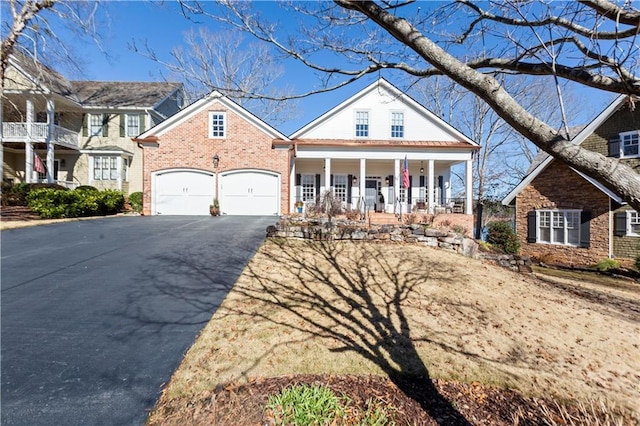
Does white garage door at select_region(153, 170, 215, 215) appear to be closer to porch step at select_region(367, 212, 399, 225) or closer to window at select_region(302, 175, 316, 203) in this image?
window at select_region(302, 175, 316, 203)

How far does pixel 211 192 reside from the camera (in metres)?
14.8

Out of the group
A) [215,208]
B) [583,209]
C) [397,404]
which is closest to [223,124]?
[215,208]

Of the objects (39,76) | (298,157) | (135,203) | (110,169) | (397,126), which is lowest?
(135,203)

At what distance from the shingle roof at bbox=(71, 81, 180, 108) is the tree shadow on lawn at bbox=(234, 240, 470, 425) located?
1879cm

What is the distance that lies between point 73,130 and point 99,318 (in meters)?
22.3

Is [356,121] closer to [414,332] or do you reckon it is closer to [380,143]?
[380,143]

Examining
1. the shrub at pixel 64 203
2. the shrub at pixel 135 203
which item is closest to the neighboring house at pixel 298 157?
the shrub at pixel 64 203

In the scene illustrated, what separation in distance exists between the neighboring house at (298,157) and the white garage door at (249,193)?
0.05 metres

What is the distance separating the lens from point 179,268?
5.71 m

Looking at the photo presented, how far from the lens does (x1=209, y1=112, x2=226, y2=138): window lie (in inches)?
591

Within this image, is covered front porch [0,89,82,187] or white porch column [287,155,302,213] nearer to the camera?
white porch column [287,155,302,213]

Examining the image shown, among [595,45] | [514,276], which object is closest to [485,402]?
[595,45]

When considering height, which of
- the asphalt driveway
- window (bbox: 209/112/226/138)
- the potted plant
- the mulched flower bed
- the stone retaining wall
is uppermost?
window (bbox: 209/112/226/138)

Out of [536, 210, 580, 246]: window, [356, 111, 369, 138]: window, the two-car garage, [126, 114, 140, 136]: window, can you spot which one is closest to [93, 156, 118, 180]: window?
[126, 114, 140, 136]: window
